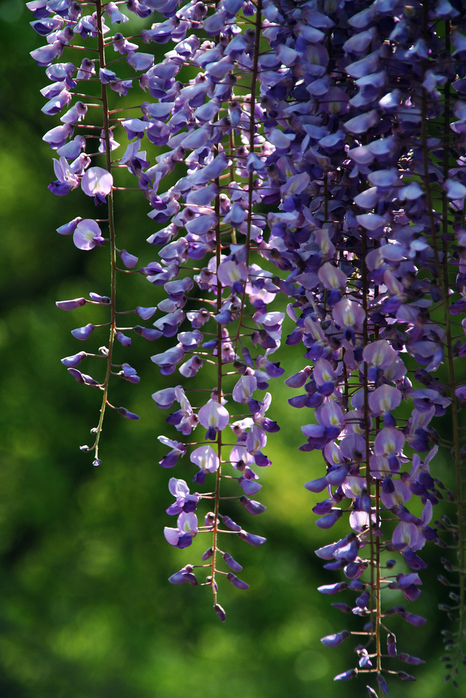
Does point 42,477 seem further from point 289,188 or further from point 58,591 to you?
point 289,188

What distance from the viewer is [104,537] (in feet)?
4.03

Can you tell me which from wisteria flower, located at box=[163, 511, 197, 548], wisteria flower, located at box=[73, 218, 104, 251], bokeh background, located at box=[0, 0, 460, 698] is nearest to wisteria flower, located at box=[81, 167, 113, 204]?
wisteria flower, located at box=[73, 218, 104, 251]

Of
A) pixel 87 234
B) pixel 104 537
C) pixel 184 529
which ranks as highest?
pixel 87 234

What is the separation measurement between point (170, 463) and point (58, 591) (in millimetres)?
739

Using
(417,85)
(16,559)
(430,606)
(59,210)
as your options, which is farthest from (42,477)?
(417,85)

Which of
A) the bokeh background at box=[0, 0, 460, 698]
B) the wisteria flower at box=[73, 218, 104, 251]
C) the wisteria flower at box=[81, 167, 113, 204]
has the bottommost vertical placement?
the bokeh background at box=[0, 0, 460, 698]

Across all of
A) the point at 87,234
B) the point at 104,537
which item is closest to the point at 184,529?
the point at 87,234

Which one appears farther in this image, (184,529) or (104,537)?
(104,537)

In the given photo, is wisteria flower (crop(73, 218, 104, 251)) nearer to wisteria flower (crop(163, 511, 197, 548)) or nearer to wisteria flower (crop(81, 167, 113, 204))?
wisteria flower (crop(81, 167, 113, 204))

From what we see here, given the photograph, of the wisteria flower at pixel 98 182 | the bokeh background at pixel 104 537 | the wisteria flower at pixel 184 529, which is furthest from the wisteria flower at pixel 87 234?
the bokeh background at pixel 104 537

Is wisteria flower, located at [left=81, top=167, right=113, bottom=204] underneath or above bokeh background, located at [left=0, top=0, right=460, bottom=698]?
above

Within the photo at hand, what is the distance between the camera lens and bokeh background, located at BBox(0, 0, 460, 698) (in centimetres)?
118

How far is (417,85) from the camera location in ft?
1.65

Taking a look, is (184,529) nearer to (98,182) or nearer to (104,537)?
(98,182)
